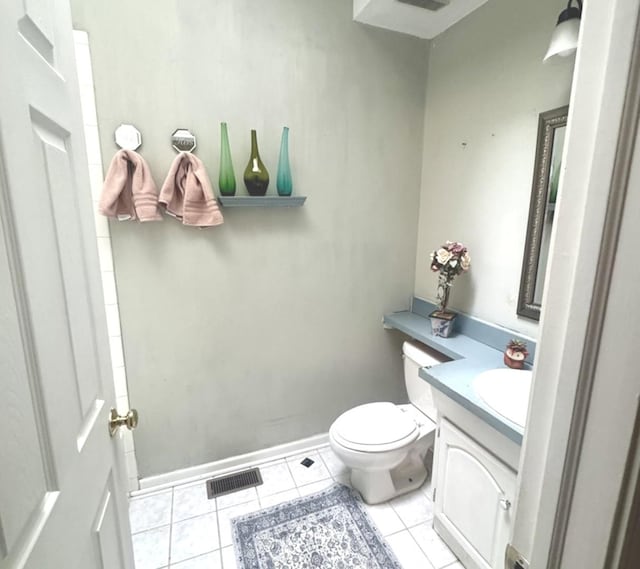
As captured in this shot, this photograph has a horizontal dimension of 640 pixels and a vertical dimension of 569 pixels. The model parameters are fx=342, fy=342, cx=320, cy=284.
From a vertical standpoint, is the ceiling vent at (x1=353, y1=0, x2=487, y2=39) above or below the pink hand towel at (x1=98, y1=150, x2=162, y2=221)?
above

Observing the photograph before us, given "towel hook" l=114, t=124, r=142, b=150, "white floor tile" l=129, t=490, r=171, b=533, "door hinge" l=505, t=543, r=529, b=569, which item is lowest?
"white floor tile" l=129, t=490, r=171, b=533

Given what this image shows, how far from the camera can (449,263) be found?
172 cm

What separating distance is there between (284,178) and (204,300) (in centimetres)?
74

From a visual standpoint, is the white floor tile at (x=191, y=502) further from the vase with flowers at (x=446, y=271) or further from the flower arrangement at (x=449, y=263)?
the flower arrangement at (x=449, y=263)

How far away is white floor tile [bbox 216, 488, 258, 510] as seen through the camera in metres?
1.73

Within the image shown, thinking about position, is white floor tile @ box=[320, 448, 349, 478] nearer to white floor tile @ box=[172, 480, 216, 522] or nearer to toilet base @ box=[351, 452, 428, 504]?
toilet base @ box=[351, 452, 428, 504]

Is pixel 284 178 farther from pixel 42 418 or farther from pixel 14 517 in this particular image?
pixel 14 517

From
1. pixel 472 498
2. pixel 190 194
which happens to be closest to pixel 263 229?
pixel 190 194

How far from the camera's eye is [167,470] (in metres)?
1.85

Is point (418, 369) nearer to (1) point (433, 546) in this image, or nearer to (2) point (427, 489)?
(2) point (427, 489)

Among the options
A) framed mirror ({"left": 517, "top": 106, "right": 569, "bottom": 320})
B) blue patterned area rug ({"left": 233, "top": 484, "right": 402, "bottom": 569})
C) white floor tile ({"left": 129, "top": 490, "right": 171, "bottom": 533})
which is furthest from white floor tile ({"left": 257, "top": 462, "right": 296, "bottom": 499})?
framed mirror ({"left": 517, "top": 106, "right": 569, "bottom": 320})

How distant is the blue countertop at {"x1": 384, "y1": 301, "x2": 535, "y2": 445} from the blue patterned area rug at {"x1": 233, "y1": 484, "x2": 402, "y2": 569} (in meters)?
0.78

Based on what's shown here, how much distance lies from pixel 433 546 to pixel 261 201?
5.73 feet

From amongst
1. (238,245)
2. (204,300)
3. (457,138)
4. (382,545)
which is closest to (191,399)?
(204,300)
